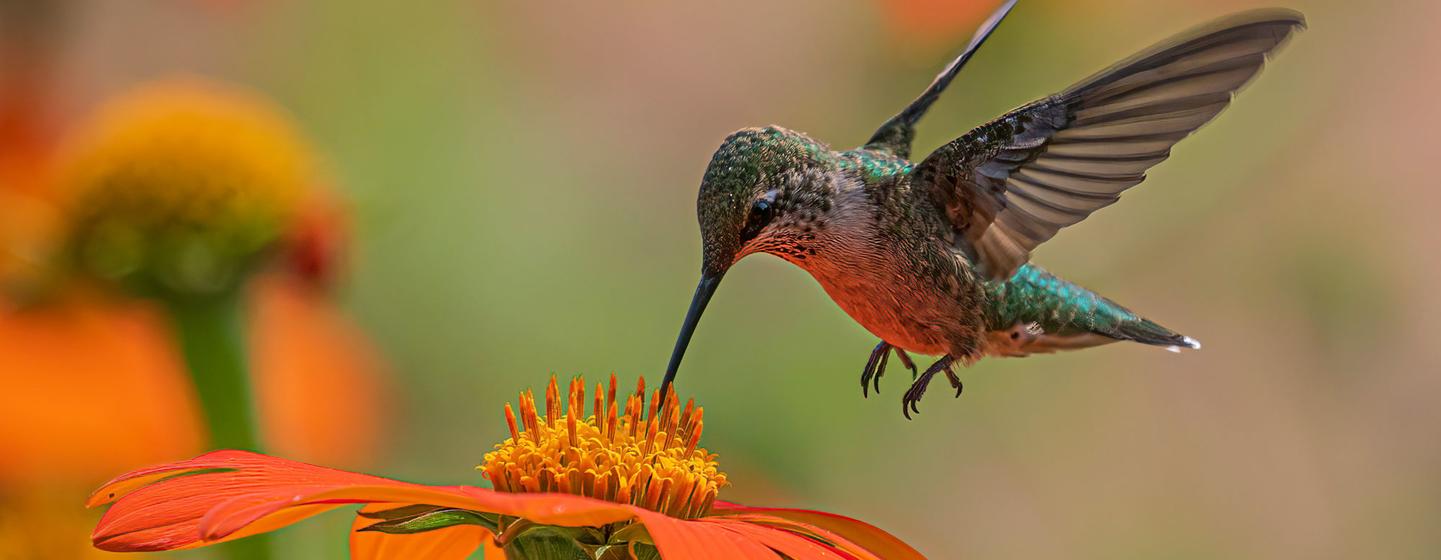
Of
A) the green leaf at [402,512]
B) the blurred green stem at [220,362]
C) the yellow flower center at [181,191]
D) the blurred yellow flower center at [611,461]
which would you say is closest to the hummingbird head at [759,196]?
the blurred yellow flower center at [611,461]

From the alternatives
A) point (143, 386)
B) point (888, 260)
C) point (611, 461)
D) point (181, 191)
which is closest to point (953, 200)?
point (888, 260)

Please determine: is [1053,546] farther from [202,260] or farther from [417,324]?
[202,260]

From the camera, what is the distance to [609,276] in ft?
6.05

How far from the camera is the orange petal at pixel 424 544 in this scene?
70 cm

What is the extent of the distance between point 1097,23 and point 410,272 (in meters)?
1.00

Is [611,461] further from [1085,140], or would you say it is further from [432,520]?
[1085,140]

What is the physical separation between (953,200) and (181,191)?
2.51 ft

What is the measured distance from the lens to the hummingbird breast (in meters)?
0.82

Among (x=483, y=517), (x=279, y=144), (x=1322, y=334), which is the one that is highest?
(x=279, y=144)

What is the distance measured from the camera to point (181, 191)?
1205 mm

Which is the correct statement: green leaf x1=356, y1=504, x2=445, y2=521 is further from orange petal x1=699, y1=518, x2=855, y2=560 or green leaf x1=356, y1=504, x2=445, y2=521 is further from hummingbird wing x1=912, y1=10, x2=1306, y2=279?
hummingbird wing x1=912, y1=10, x2=1306, y2=279

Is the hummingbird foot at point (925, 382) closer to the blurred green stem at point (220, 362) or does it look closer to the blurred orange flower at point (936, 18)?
the blurred green stem at point (220, 362)

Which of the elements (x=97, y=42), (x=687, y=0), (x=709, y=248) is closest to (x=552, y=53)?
(x=687, y=0)

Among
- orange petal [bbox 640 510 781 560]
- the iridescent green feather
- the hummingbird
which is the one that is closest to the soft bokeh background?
the iridescent green feather
